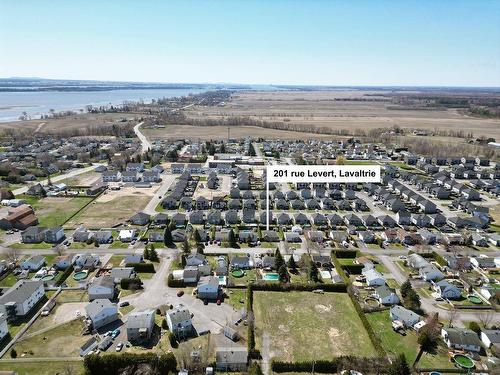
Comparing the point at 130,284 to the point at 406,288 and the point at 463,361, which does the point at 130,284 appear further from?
the point at 463,361

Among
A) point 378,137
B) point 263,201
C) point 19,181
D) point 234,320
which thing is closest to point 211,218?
point 263,201

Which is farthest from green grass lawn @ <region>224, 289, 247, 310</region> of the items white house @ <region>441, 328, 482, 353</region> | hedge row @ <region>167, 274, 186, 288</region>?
white house @ <region>441, 328, 482, 353</region>

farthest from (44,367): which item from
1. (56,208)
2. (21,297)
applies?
(56,208)

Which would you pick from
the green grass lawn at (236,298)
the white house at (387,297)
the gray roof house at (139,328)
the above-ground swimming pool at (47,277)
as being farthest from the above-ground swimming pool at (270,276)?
the above-ground swimming pool at (47,277)

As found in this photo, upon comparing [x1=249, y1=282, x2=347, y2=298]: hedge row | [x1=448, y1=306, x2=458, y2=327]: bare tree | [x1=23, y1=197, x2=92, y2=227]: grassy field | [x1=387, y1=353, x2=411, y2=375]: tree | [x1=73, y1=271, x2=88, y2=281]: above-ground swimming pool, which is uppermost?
[x1=387, y1=353, x2=411, y2=375]: tree

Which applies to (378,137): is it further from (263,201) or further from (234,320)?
(234,320)

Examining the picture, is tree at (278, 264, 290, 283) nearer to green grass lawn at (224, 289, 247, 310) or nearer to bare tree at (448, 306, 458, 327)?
green grass lawn at (224, 289, 247, 310)
